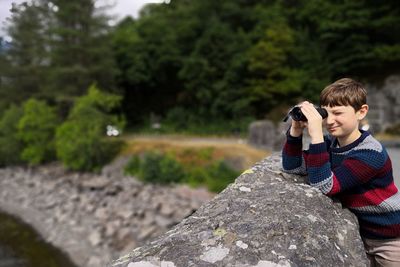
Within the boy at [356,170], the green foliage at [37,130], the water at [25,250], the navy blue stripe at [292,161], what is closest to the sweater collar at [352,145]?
the boy at [356,170]

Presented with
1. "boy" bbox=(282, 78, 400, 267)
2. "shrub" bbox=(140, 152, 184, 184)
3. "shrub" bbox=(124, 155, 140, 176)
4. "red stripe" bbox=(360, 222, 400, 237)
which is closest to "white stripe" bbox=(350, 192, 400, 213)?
"boy" bbox=(282, 78, 400, 267)

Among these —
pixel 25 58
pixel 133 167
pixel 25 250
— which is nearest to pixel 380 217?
pixel 25 250

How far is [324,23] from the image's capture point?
2259 centimetres

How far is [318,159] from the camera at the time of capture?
1.97 metres

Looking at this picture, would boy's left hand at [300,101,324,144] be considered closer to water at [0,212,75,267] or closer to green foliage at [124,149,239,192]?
water at [0,212,75,267]

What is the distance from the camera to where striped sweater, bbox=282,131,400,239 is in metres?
1.95

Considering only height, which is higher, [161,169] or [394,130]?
[394,130]

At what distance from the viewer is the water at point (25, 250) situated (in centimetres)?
1281

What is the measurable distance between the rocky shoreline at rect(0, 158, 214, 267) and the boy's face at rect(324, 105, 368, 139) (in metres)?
11.5

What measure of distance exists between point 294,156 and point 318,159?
12.2 inches

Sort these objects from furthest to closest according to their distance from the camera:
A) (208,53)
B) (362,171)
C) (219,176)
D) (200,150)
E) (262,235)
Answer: (208,53), (200,150), (219,176), (362,171), (262,235)

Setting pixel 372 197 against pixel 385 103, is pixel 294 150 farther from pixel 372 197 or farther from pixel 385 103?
pixel 385 103

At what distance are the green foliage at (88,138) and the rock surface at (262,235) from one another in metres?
20.7

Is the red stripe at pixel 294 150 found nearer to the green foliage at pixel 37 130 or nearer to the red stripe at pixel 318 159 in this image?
the red stripe at pixel 318 159
